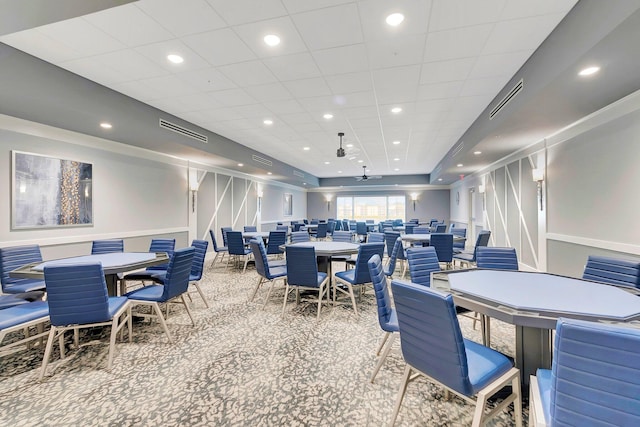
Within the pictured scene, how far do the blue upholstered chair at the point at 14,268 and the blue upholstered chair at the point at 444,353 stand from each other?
3.84 meters

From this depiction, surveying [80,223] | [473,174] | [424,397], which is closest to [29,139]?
[80,223]

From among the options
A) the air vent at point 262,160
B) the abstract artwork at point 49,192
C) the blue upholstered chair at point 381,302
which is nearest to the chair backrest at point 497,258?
the blue upholstered chair at point 381,302

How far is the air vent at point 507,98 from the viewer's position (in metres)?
3.47

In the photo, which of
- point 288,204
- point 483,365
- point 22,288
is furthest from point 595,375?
point 288,204

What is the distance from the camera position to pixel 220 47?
3.01 metres

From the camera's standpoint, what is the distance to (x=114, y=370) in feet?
7.88

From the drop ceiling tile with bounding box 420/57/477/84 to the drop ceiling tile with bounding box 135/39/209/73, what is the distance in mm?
2715

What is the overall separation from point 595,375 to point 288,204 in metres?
13.3

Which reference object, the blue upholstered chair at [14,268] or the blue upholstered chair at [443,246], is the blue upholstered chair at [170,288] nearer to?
the blue upholstered chair at [14,268]

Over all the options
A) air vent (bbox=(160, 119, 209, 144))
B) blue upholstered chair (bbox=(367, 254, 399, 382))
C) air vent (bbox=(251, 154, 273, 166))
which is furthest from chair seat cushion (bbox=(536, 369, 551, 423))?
air vent (bbox=(251, 154, 273, 166))

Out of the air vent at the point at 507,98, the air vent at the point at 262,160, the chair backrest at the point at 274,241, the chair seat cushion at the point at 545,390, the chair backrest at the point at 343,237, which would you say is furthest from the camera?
the air vent at the point at 262,160

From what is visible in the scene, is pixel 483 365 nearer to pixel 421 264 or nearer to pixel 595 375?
pixel 595 375

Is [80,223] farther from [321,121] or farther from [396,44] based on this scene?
[396,44]

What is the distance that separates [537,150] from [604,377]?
233 inches
